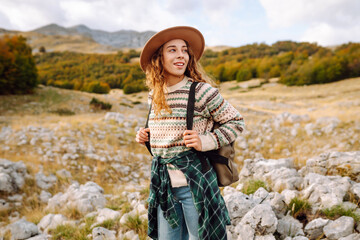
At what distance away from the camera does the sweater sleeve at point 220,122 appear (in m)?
1.49

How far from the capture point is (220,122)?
158 centimetres

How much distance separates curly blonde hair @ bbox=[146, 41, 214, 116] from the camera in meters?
1.60

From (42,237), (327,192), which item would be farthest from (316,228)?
(42,237)

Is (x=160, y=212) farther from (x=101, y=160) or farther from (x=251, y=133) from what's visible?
(x=251, y=133)

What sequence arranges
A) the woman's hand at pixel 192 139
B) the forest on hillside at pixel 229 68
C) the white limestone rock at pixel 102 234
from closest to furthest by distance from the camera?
the woman's hand at pixel 192 139 → the white limestone rock at pixel 102 234 → the forest on hillside at pixel 229 68

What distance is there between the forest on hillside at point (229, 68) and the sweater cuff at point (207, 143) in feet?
31.0

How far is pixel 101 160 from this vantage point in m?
6.35

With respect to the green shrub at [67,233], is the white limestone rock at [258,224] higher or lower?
higher

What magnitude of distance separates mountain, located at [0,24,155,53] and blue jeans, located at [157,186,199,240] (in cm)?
126

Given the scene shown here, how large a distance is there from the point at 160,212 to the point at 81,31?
21023 cm

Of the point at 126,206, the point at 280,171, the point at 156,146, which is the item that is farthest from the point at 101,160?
the point at 156,146

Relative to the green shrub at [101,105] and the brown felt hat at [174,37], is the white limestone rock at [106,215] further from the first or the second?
the green shrub at [101,105]

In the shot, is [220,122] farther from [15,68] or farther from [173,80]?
[15,68]

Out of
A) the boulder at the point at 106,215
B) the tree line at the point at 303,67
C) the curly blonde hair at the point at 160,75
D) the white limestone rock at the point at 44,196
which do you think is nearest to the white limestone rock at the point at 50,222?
the boulder at the point at 106,215
